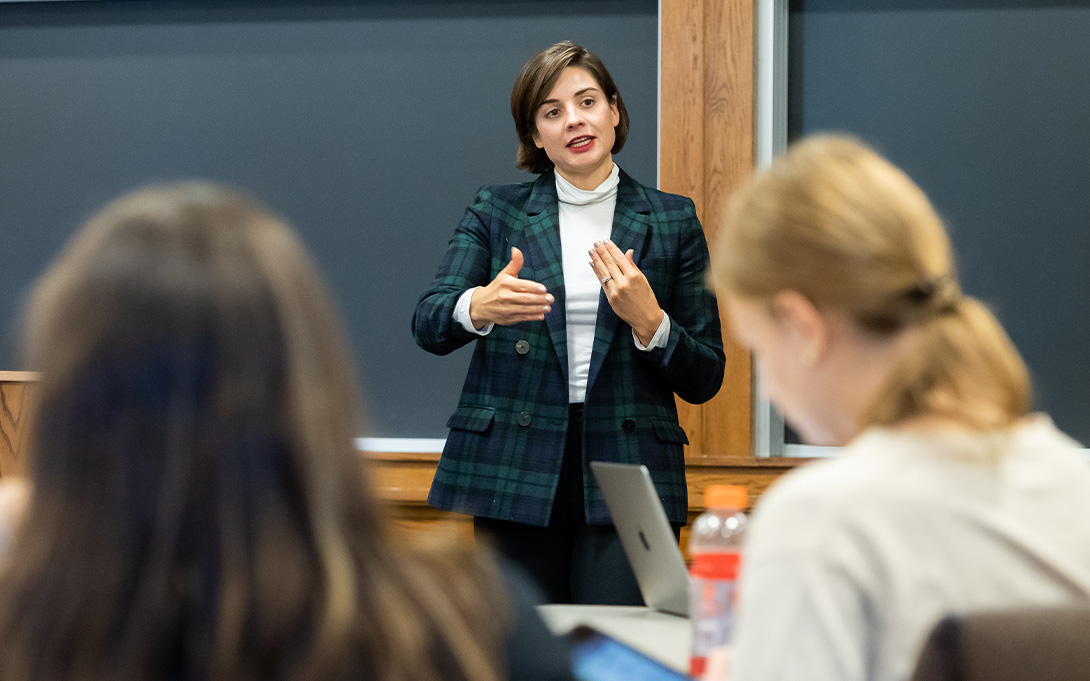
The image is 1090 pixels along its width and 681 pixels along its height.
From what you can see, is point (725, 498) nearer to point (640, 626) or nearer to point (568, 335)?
point (640, 626)

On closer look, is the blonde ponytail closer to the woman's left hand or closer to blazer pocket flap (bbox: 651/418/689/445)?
the woman's left hand

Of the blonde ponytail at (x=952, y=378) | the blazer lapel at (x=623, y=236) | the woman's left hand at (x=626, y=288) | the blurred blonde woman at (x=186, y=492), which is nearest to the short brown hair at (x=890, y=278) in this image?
the blonde ponytail at (x=952, y=378)

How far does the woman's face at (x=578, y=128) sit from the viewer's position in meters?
2.26

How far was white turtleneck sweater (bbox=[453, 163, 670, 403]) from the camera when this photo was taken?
84.3 inches

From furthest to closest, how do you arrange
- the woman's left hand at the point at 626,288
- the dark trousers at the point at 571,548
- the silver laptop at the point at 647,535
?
the woman's left hand at the point at 626,288 → the dark trousers at the point at 571,548 → the silver laptop at the point at 647,535

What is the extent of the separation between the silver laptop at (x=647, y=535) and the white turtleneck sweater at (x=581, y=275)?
23.9 inches

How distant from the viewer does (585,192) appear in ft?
7.53

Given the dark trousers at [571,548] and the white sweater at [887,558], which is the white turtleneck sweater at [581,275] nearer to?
the dark trousers at [571,548]

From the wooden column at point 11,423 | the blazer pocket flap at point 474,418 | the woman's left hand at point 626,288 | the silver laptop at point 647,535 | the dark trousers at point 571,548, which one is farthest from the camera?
the wooden column at point 11,423

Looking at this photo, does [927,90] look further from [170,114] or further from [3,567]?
[3,567]

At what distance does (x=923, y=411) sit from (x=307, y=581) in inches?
22.4

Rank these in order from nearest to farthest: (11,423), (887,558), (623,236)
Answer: (887,558) < (623,236) < (11,423)

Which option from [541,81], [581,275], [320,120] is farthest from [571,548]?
[320,120]

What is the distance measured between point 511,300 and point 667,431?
44 centimetres
